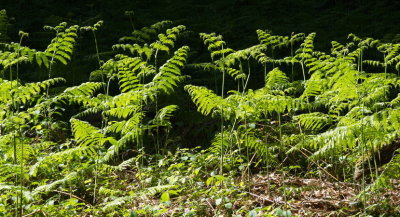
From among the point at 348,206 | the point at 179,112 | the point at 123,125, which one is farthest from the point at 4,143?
the point at 348,206

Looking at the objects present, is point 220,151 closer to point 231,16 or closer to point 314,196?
point 314,196

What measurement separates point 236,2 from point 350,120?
7656mm

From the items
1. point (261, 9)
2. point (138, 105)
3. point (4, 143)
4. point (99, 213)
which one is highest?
point (261, 9)

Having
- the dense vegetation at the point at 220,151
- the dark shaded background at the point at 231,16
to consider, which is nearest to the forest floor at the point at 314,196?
the dense vegetation at the point at 220,151

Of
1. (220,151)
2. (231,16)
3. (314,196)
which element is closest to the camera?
(314,196)

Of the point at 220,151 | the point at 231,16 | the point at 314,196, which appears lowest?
the point at 314,196

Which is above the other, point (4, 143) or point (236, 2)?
point (236, 2)

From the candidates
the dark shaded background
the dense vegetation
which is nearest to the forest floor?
the dense vegetation

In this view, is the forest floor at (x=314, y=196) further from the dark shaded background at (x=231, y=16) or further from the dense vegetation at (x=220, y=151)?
the dark shaded background at (x=231, y=16)

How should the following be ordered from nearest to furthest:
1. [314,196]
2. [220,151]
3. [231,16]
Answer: [314,196]
[220,151]
[231,16]

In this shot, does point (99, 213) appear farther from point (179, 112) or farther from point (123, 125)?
Result: point (179, 112)

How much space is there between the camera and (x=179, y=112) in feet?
21.3

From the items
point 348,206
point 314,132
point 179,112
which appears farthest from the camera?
point 179,112

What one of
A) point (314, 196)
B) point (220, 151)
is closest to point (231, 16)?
point (220, 151)
